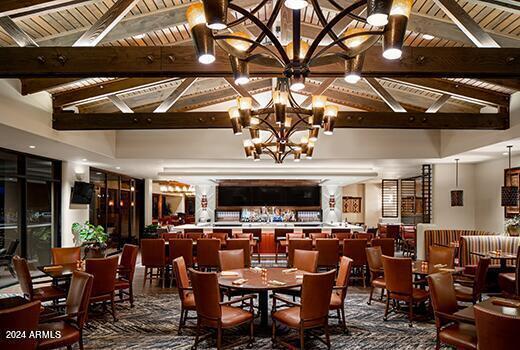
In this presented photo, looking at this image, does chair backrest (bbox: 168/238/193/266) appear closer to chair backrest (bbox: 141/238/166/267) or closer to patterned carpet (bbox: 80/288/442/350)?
chair backrest (bbox: 141/238/166/267)

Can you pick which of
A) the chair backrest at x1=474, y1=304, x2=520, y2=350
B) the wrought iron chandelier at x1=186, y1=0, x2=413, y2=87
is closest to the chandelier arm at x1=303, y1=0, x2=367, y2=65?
the wrought iron chandelier at x1=186, y1=0, x2=413, y2=87

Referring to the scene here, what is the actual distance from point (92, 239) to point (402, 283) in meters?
5.94

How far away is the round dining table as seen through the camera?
4559 millimetres

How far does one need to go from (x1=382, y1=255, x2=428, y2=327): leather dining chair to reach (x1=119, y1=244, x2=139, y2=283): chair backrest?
3715mm

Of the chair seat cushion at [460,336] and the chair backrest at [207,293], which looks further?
the chair backrest at [207,293]

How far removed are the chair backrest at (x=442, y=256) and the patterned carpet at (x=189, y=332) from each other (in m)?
1.15

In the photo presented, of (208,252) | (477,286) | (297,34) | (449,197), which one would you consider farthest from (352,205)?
(297,34)

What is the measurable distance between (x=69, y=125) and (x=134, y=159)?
104 inches

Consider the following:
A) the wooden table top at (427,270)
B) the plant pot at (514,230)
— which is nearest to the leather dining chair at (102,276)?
the wooden table top at (427,270)

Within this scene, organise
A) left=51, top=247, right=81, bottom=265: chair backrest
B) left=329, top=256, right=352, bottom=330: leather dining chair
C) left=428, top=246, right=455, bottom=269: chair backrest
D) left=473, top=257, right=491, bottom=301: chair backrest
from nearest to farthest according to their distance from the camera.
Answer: left=329, top=256, right=352, bottom=330: leather dining chair
left=473, top=257, right=491, bottom=301: chair backrest
left=428, top=246, right=455, bottom=269: chair backrest
left=51, top=247, right=81, bottom=265: chair backrest

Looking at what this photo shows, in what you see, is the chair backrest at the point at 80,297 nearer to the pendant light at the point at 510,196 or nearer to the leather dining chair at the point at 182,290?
the leather dining chair at the point at 182,290

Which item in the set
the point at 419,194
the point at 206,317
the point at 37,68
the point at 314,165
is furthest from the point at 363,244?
the point at 419,194

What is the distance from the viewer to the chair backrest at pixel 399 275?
211 inches

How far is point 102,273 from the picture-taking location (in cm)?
531
